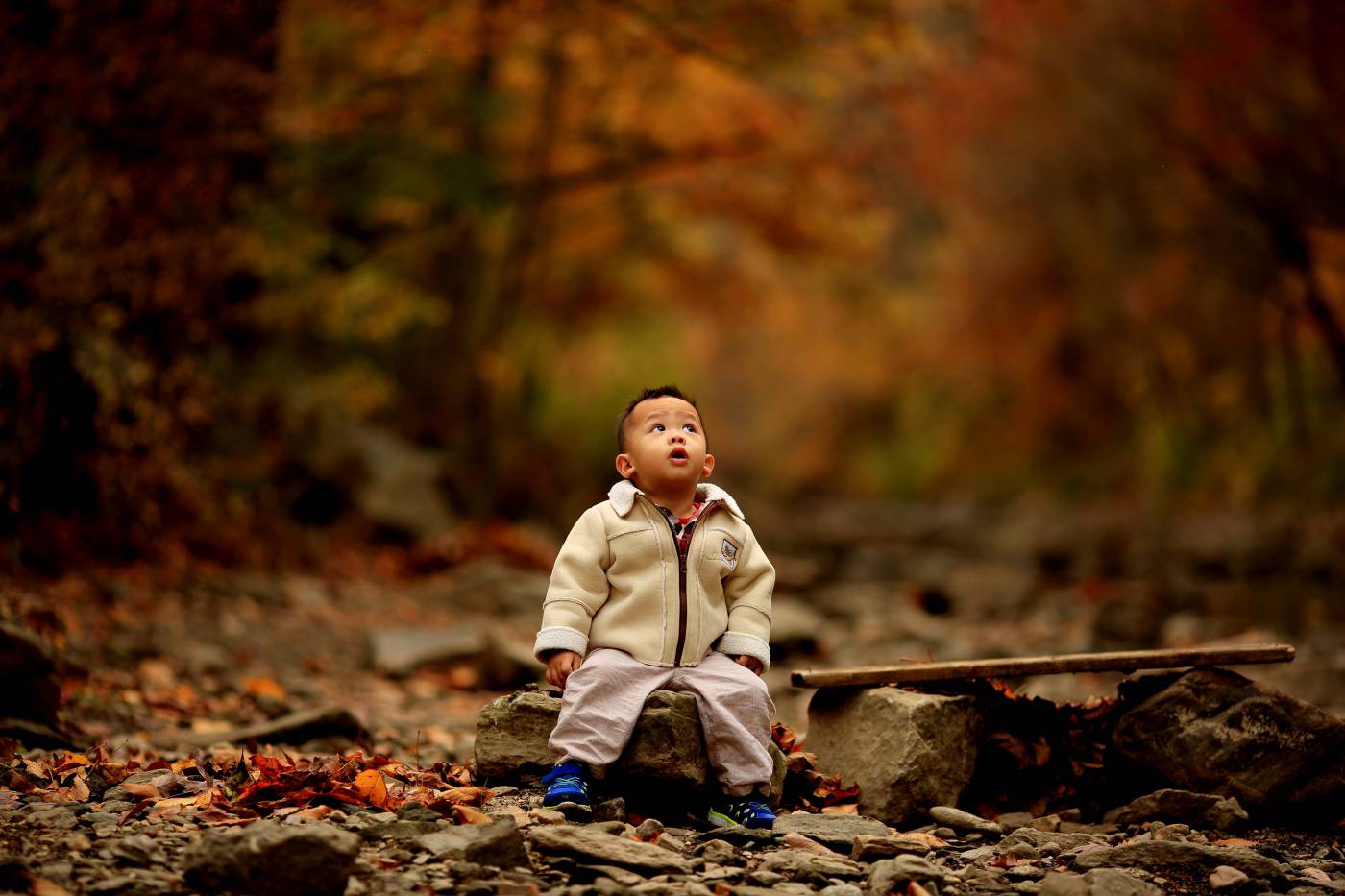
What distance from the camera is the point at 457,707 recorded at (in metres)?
6.29

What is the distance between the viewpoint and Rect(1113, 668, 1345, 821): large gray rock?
3.96 metres

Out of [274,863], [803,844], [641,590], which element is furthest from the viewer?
[641,590]

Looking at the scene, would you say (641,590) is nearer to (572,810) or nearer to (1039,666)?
(572,810)

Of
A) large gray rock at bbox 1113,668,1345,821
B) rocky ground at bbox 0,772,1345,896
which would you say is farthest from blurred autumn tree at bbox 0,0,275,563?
large gray rock at bbox 1113,668,1345,821

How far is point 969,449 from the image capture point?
2658 cm

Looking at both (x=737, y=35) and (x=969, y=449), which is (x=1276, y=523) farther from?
(x=969, y=449)

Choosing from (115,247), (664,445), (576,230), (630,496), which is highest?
(576,230)

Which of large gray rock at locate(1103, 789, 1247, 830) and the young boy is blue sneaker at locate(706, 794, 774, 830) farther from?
large gray rock at locate(1103, 789, 1247, 830)

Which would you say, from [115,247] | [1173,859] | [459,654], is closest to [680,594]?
[1173,859]

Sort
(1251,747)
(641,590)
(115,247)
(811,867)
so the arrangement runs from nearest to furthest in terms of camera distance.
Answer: (811,867) → (641,590) → (1251,747) → (115,247)

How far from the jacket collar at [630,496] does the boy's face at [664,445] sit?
0.05 m

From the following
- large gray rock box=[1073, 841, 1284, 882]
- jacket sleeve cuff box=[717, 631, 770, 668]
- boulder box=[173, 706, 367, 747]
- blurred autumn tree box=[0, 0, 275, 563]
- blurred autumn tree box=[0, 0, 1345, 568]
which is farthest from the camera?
blurred autumn tree box=[0, 0, 1345, 568]

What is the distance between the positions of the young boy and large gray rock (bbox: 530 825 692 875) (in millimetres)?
291

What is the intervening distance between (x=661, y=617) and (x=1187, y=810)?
1762 millimetres
